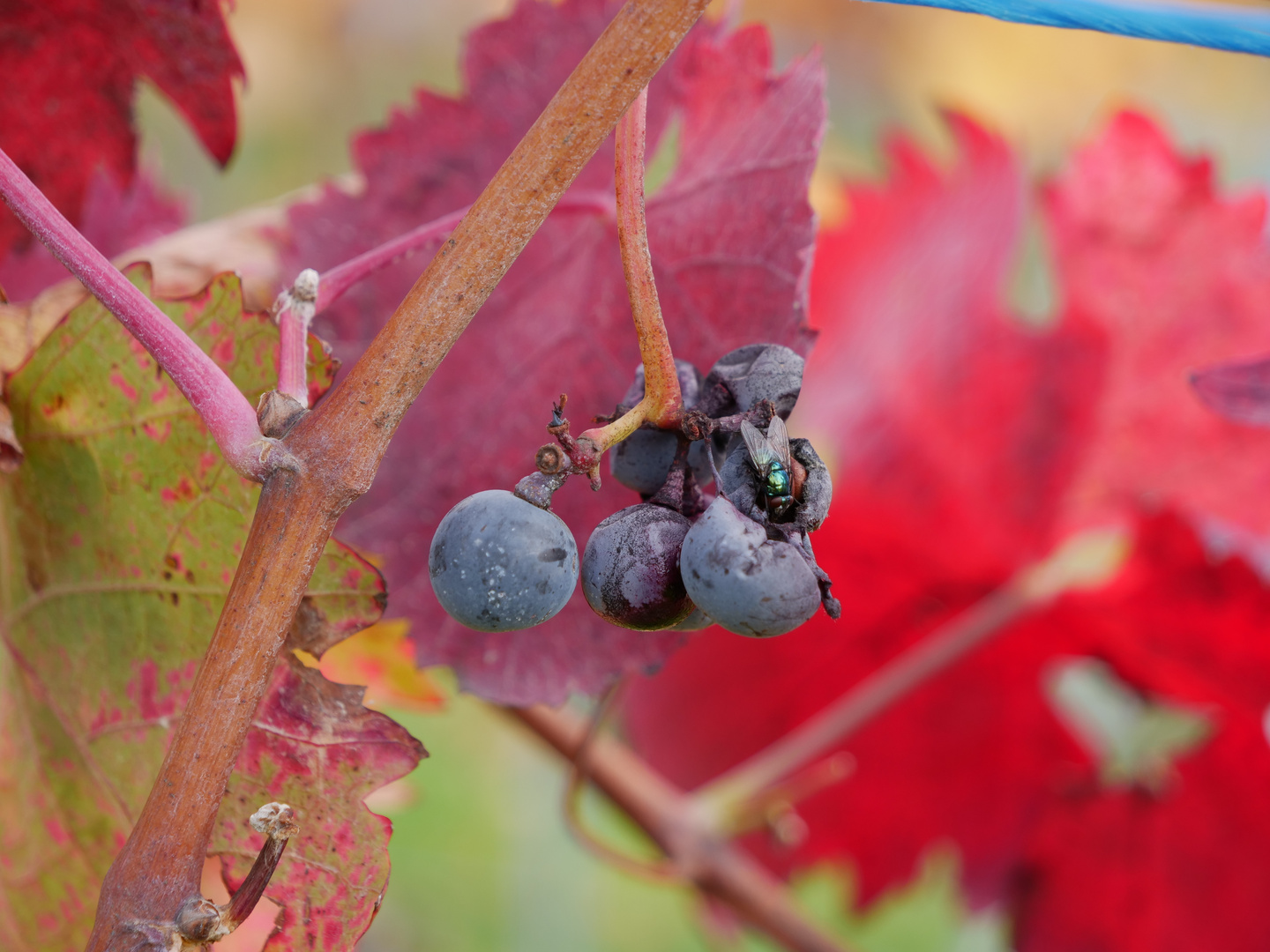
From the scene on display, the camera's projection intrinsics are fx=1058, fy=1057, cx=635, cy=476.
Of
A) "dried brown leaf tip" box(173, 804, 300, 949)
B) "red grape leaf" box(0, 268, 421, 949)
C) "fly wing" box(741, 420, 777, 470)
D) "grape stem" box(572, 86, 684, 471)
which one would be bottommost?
"dried brown leaf tip" box(173, 804, 300, 949)

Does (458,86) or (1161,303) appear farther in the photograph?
(458,86)

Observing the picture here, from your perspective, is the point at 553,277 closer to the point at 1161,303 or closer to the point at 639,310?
the point at 639,310

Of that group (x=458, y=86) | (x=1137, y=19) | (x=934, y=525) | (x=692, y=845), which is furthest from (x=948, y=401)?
(x=458, y=86)

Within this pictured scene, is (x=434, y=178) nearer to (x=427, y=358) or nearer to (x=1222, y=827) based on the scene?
(x=427, y=358)

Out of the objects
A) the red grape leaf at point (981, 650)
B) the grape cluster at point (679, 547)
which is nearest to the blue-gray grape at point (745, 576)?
the grape cluster at point (679, 547)

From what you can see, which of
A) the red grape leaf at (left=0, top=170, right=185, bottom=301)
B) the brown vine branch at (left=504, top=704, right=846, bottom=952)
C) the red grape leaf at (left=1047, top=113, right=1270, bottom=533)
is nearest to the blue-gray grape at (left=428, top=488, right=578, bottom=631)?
the red grape leaf at (left=0, top=170, right=185, bottom=301)

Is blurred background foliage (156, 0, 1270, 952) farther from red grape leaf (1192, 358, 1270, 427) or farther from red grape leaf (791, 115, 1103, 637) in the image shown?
red grape leaf (1192, 358, 1270, 427)

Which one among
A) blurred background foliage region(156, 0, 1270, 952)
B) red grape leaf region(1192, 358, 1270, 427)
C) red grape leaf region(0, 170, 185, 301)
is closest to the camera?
red grape leaf region(1192, 358, 1270, 427)
